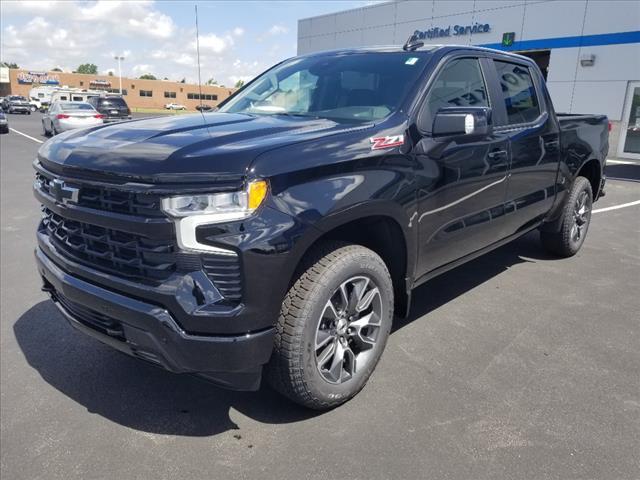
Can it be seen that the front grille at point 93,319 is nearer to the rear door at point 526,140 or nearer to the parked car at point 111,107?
the rear door at point 526,140

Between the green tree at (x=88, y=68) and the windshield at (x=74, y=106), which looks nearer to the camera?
the windshield at (x=74, y=106)

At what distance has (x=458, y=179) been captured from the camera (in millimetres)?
3391

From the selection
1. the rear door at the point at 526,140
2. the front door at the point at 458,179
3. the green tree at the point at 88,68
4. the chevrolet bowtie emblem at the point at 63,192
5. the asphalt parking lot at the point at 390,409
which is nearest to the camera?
the asphalt parking lot at the point at 390,409

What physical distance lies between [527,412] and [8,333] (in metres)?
3.46

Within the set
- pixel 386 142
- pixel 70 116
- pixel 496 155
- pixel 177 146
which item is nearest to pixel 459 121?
pixel 386 142

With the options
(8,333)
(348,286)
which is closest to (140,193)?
(348,286)

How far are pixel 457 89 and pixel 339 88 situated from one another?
2.69ft

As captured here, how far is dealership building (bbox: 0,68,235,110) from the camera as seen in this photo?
8350 centimetres

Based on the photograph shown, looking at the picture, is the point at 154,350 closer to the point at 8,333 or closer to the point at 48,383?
the point at 48,383

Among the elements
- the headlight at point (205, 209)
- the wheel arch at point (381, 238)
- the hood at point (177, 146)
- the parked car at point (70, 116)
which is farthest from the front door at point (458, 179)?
the parked car at point (70, 116)

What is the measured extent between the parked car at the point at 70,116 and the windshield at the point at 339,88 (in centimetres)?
1532

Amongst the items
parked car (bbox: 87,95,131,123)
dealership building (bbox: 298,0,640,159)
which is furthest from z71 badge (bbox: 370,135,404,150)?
parked car (bbox: 87,95,131,123)

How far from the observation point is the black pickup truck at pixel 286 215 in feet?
7.25

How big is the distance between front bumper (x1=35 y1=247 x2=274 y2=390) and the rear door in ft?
8.49
